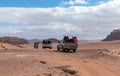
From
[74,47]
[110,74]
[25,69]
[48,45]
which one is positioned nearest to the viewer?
[25,69]

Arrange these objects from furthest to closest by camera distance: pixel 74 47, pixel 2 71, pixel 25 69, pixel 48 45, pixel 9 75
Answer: pixel 48 45
pixel 74 47
pixel 25 69
pixel 2 71
pixel 9 75

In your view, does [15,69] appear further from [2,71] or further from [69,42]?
[69,42]

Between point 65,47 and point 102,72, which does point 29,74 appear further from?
point 65,47

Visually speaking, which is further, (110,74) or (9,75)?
(110,74)

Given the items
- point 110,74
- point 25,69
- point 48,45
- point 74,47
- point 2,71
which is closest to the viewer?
point 2,71

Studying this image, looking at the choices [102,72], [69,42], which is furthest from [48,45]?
[102,72]

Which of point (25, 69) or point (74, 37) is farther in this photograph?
point (74, 37)

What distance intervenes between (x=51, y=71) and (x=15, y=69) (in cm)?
204

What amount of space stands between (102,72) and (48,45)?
53088mm

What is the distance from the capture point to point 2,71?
19109mm

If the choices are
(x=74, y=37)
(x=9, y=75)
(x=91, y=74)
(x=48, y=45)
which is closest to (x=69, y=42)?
(x=74, y=37)

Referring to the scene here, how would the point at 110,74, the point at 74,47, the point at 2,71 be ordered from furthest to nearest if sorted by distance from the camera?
the point at 74,47 → the point at 110,74 → the point at 2,71

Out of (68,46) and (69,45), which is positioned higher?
(69,45)

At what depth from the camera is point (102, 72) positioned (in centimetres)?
2241
